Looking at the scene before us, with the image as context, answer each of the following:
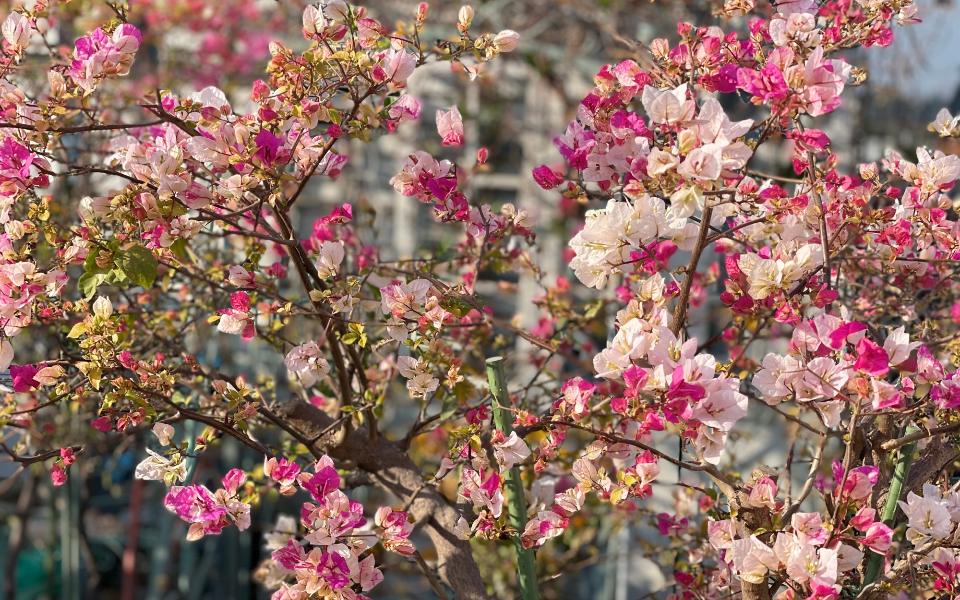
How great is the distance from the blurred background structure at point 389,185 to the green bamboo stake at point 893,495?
1.97 feet

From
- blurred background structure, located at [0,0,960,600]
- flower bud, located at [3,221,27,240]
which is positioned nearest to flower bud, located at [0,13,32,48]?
flower bud, located at [3,221,27,240]

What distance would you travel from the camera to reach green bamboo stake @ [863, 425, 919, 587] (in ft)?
3.66

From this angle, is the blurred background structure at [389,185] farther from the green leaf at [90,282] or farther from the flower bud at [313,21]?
the green leaf at [90,282]

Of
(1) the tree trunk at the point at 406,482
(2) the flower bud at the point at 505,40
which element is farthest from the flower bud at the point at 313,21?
(1) the tree trunk at the point at 406,482

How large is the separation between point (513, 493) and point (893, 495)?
56 cm

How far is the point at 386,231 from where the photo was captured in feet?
19.3

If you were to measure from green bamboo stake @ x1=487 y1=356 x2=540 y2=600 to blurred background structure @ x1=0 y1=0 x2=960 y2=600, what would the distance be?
561mm

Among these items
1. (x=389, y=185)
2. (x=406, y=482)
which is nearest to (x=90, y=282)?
(x=406, y=482)

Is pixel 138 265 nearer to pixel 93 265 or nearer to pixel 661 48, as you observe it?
pixel 93 265

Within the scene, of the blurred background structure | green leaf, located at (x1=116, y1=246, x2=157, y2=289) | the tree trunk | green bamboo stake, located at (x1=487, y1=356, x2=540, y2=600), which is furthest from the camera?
the blurred background structure

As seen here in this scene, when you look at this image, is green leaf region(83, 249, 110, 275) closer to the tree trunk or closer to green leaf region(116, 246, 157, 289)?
green leaf region(116, 246, 157, 289)

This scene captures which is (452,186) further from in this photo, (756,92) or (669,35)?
(669,35)

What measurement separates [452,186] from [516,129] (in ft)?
15.1

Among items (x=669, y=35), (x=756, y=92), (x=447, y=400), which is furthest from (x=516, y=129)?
(x=756, y=92)
